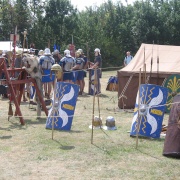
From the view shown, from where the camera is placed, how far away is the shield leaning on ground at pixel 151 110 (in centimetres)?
804

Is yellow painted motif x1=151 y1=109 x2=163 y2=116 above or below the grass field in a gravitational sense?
above

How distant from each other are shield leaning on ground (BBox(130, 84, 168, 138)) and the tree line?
1103 inches

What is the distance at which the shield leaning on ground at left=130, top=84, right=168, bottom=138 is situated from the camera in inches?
317

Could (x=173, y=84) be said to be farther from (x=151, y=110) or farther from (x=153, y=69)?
(x=151, y=110)

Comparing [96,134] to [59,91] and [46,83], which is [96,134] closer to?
[59,91]

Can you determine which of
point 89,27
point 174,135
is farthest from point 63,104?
point 89,27

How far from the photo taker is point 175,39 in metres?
38.3

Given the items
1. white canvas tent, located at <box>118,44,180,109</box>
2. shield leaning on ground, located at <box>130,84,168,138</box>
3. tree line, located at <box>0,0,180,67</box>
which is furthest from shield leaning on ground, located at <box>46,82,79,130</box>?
tree line, located at <box>0,0,180,67</box>

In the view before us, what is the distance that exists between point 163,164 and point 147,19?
33.3 metres

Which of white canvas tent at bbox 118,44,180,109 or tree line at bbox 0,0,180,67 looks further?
tree line at bbox 0,0,180,67

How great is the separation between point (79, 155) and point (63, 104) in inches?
74.7

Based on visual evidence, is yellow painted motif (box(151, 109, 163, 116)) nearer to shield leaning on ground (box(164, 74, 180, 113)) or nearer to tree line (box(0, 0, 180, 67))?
shield leaning on ground (box(164, 74, 180, 113))

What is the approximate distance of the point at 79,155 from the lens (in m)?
7.05

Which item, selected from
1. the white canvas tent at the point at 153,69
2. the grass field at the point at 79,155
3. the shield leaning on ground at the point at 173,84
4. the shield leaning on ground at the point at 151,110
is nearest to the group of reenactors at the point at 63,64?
the white canvas tent at the point at 153,69
